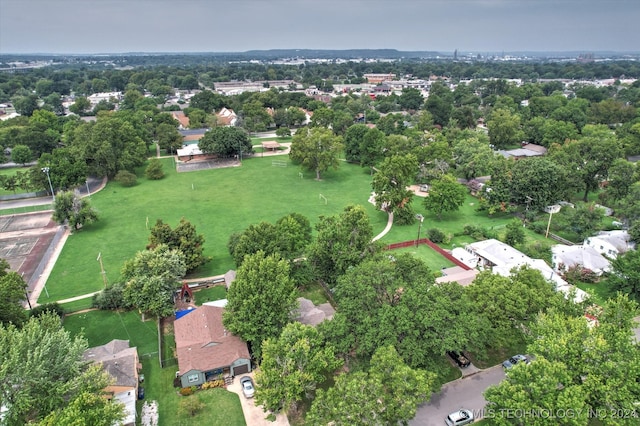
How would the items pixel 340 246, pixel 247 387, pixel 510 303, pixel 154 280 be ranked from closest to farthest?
pixel 247 387 < pixel 510 303 < pixel 154 280 < pixel 340 246

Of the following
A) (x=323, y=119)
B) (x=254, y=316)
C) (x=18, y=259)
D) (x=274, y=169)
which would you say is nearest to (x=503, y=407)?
(x=254, y=316)

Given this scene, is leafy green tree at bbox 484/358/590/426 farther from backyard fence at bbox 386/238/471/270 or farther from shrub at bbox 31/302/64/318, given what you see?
shrub at bbox 31/302/64/318

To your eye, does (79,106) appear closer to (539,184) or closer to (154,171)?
(154,171)

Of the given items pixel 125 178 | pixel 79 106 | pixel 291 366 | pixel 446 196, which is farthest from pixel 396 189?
A: pixel 79 106

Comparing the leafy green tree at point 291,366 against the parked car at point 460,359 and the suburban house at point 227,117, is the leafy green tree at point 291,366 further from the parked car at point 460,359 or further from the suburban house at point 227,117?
the suburban house at point 227,117

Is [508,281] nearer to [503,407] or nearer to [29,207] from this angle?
[503,407]

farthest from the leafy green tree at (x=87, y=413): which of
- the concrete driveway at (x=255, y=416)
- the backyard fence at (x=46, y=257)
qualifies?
the backyard fence at (x=46, y=257)
